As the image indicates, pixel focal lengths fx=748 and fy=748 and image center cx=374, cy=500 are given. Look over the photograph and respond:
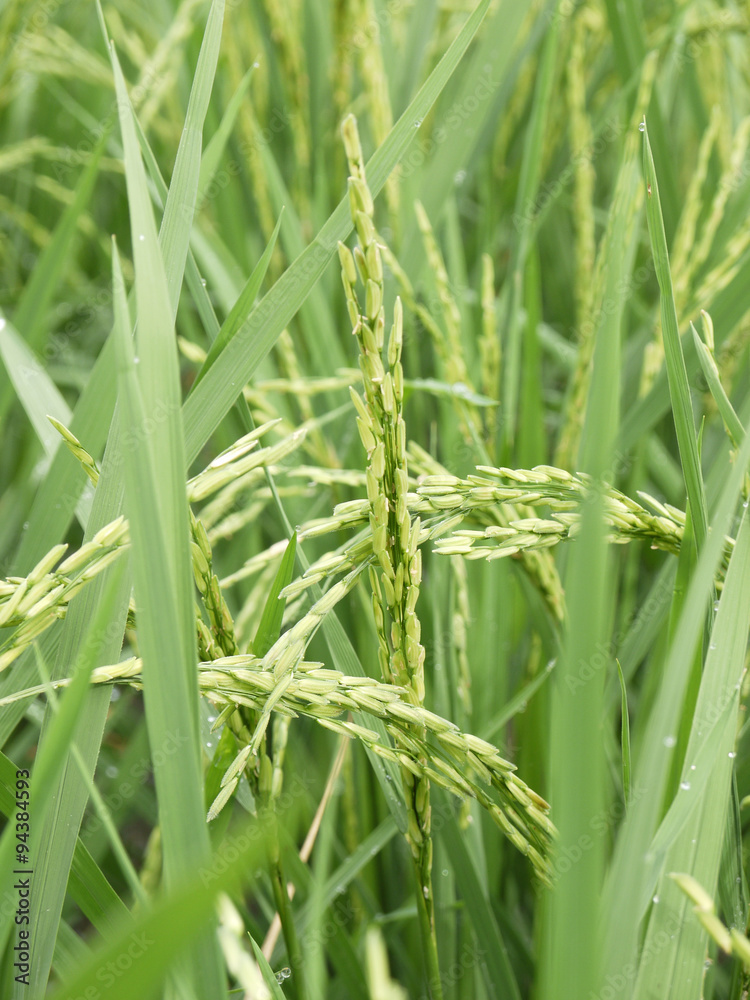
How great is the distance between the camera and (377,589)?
1.38 feet

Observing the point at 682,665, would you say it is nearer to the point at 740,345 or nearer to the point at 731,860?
the point at 731,860

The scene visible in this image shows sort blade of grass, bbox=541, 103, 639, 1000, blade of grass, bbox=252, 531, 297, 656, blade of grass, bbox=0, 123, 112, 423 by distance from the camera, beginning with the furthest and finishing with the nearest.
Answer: blade of grass, bbox=0, 123, 112, 423
blade of grass, bbox=252, 531, 297, 656
blade of grass, bbox=541, 103, 639, 1000

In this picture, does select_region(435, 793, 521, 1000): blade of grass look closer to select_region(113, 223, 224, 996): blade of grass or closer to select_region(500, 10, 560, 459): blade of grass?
select_region(113, 223, 224, 996): blade of grass

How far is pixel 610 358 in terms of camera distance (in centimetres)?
39

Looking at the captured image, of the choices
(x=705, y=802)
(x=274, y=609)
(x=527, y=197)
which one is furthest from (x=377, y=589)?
(x=527, y=197)

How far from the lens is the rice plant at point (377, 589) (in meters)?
0.35

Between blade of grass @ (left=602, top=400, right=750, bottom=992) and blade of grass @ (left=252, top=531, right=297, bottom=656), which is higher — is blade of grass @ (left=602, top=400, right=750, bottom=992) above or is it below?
below

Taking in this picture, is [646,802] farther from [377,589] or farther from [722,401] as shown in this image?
[722,401]

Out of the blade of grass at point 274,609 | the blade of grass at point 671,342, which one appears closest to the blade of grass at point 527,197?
the blade of grass at point 671,342

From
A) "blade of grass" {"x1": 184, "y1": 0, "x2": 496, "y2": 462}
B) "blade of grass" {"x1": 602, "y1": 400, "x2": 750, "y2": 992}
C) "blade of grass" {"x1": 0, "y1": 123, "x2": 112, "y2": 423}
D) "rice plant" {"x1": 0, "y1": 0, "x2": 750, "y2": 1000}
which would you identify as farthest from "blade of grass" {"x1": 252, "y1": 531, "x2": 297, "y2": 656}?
"blade of grass" {"x1": 0, "y1": 123, "x2": 112, "y2": 423}

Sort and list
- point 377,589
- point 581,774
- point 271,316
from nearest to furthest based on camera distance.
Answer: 1. point 581,774
2. point 377,589
3. point 271,316

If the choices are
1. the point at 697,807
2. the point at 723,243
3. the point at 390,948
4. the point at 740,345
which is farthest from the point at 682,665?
the point at 723,243

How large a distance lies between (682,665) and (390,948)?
525mm

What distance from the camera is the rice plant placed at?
1.16 ft
